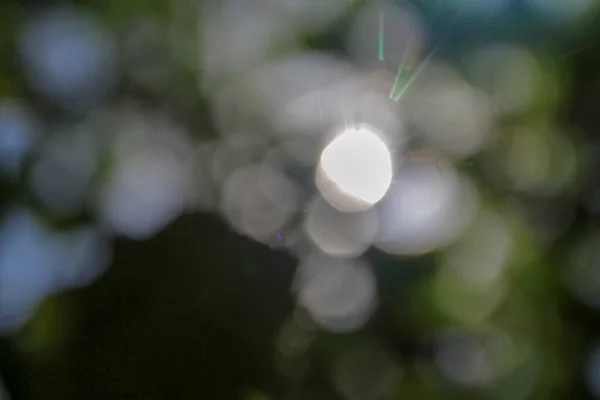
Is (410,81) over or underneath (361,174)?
over

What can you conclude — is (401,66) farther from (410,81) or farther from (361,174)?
(361,174)

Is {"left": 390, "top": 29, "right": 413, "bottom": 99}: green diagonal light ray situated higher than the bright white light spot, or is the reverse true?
{"left": 390, "top": 29, "right": 413, "bottom": 99}: green diagonal light ray

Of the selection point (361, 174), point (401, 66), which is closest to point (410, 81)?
point (401, 66)

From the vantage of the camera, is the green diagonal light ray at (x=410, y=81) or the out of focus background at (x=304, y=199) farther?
the green diagonal light ray at (x=410, y=81)

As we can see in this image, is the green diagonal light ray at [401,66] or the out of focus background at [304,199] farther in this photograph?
the green diagonal light ray at [401,66]

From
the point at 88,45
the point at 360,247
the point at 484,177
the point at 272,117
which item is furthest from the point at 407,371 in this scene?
the point at 88,45

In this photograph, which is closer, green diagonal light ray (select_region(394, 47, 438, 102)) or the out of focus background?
the out of focus background

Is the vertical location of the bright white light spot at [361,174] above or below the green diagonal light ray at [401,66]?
below

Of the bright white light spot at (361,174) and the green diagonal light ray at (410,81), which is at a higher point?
the green diagonal light ray at (410,81)
